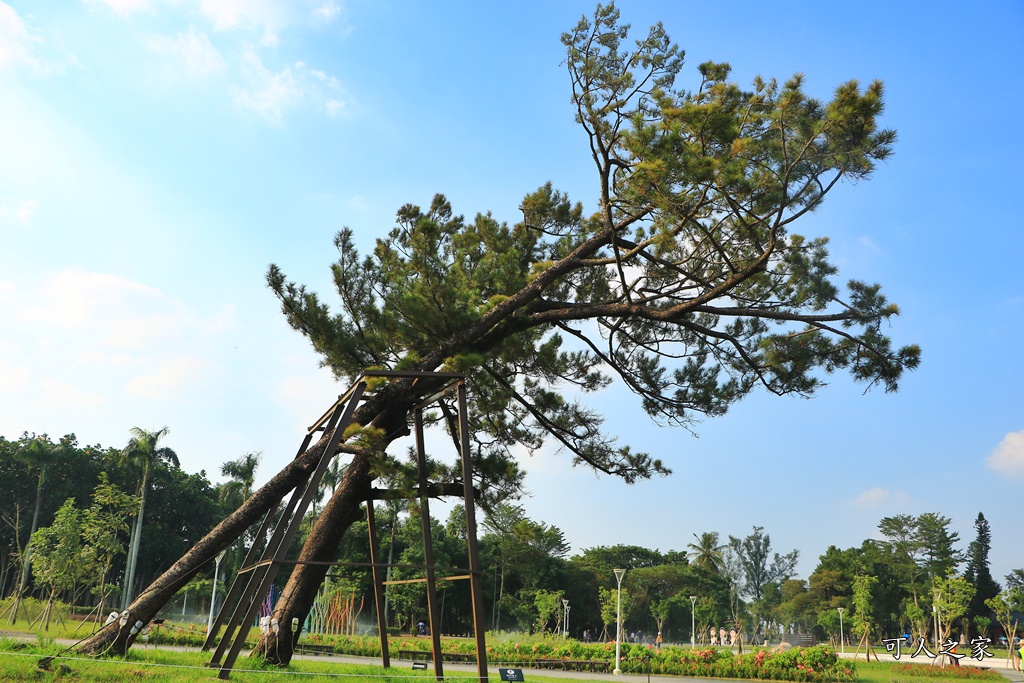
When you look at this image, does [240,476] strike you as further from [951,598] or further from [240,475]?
[951,598]

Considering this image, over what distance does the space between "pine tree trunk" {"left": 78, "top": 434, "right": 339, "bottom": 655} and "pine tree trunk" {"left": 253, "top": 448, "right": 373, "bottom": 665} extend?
75 cm

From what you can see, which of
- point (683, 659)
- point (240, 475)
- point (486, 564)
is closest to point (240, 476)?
point (240, 475)

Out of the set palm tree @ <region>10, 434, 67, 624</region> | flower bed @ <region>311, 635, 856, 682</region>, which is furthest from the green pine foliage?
palm tree @ <region>10, 434, 67, 624</region>

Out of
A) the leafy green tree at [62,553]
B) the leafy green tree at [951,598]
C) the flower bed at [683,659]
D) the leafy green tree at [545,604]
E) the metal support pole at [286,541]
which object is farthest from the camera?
the leafy green tree at [545,604]

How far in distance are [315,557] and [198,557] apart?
1530 mm

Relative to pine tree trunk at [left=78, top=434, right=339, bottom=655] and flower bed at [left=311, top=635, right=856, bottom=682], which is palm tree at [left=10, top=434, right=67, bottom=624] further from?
pine tree trunk at [left=78, top=434, right=339, bottom=655]

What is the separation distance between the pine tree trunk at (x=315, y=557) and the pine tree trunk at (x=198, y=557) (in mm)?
748

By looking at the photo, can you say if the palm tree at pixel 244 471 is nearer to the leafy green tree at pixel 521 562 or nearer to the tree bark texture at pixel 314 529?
the leafy green tree at pixel 521 562

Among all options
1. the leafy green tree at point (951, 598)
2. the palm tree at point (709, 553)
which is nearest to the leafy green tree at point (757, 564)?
the palm tree at point (709, 553)

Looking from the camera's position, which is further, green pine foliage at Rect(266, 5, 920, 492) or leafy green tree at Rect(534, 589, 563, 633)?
leafy green tree at Rect(534, 589, 563, 633)

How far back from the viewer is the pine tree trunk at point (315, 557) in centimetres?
866

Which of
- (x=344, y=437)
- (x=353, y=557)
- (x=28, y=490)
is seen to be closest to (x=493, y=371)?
(x=344, y=437)

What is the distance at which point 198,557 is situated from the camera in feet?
26.3

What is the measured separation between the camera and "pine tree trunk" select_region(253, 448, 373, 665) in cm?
866
